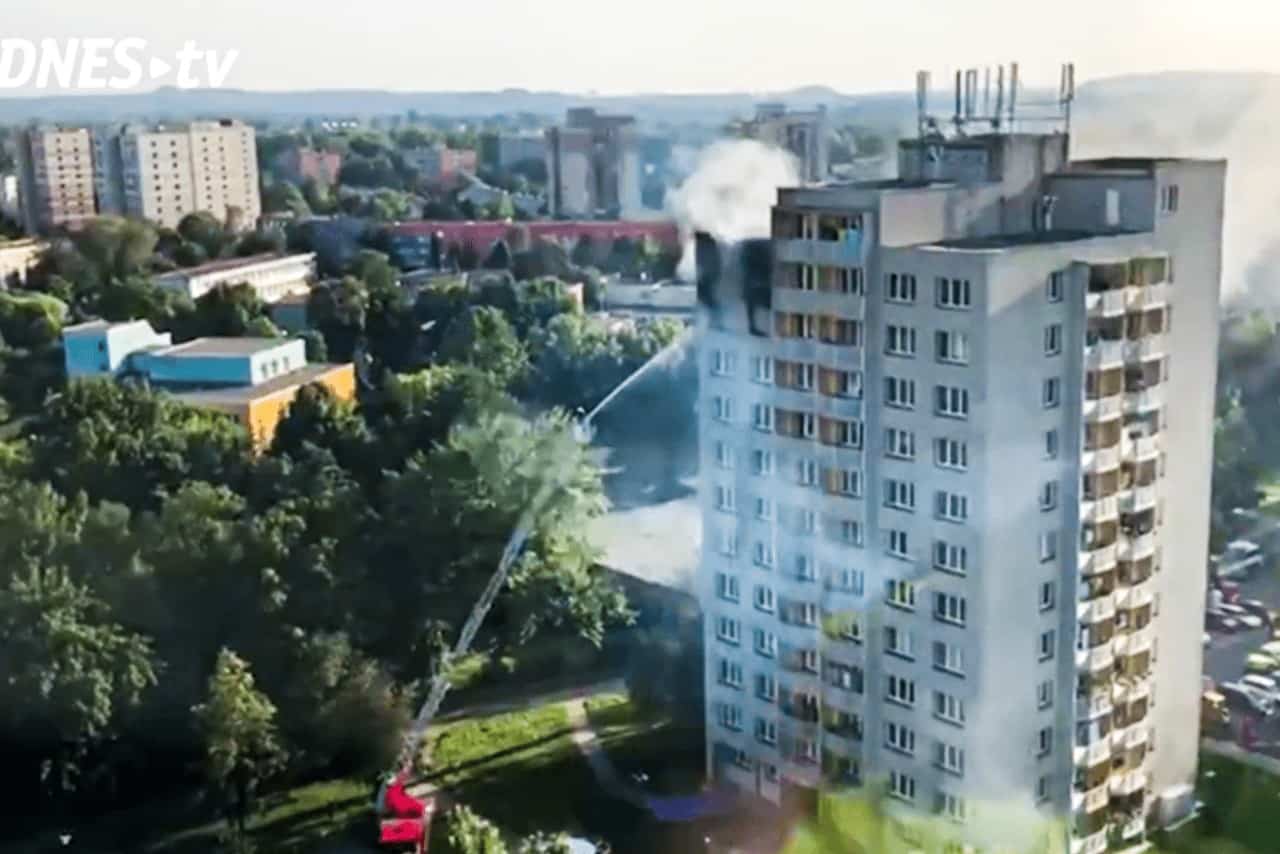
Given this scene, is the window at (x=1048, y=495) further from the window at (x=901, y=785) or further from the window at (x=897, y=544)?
the window at (x=901, y=785)

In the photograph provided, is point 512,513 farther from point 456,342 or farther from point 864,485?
point 864,485

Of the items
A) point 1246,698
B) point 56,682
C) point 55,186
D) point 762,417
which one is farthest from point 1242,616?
point 55,186

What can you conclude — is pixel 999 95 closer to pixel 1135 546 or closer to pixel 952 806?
pixel 1135 546

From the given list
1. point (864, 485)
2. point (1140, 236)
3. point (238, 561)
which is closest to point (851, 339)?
point (864, 485)

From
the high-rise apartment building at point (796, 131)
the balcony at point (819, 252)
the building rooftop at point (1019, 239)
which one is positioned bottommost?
the balcony at point (819, 252)

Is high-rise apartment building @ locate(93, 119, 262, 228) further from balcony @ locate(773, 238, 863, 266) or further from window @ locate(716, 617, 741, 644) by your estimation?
window @ locate(716, 617, 741, 644)

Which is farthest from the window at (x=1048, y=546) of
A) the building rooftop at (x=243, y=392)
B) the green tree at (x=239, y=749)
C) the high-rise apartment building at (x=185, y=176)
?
the high-rise apartment building at (x=185, y=176)

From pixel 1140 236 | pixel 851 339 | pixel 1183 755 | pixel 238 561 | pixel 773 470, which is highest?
pixel 1140 236
